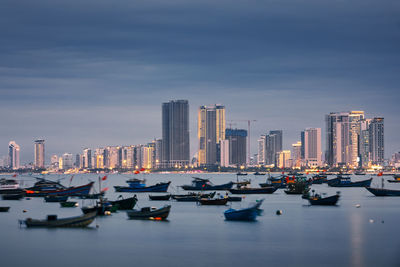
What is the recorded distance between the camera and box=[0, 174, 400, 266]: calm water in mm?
55500

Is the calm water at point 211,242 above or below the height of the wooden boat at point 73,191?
below

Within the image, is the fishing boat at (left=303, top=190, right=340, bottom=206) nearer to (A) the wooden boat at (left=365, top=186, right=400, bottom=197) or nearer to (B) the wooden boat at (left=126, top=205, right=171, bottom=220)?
(B) the wooden boat at (left=126, top=205, right=171, bottom=220)

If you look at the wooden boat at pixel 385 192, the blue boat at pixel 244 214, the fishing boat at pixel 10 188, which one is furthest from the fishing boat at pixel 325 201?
the fishing boat at pixel 10 188

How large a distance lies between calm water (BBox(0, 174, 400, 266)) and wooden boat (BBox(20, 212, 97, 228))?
0.92m

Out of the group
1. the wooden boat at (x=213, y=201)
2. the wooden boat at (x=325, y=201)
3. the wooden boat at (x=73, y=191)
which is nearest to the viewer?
the wooden boat at (x=213, y=201)

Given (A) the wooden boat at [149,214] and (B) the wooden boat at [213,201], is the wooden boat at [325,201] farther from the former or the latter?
(A) the wooden boat at [149,214]

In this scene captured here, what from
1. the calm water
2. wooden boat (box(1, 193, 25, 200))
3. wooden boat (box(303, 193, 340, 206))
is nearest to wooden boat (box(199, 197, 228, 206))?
the calm water

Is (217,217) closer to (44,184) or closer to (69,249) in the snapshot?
(69,249)

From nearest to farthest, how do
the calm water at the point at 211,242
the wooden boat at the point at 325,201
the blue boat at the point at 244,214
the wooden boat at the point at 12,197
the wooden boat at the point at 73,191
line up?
1. the calm water at the point at 211,242
2. the blue boat at the point at 244,214
3. the wooden boat at the point at 325,201
4. the wooden boat at the point at 73,191
5. the wooden boat at the point at 12,197

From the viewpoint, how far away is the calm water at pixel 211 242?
55.5 metres

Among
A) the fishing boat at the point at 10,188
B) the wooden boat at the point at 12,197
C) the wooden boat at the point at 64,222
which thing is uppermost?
the wooden boat at the point at 64,222

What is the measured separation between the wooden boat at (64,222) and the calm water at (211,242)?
3.03 ft

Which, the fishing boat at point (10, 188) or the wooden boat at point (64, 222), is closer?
the wooden boat at point (64, 222)

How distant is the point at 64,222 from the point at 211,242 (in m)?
17.5
